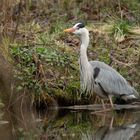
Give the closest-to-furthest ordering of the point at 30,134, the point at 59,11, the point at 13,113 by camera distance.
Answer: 1. the point at 30,134
2. the point at 13,113
3. the point at 59,11

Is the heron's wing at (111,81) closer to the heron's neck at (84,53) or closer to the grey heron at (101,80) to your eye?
the grey heron at (101,80)

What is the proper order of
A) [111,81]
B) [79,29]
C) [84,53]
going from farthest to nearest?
1. [79,29]
2. [111,81]
3. [84,53]

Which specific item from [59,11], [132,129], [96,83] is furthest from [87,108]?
[59,11]

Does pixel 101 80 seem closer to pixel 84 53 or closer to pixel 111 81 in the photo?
pixel 111 81

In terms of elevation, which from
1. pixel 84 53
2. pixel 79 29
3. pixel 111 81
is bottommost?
pixel 111 81

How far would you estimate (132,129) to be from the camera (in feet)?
35.3

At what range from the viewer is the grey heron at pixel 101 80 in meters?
12.7

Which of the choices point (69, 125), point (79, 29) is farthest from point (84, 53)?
point (69, 125)

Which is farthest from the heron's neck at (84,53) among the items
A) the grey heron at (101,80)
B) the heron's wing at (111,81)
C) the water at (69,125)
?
the water at (69,125)

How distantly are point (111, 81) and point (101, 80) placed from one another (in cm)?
20

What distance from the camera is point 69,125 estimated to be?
11.3 meters

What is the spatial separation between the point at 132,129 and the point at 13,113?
2615 mm

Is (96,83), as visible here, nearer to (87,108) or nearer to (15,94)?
(87,108)

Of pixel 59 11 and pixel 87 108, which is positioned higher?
pixel 59 11
